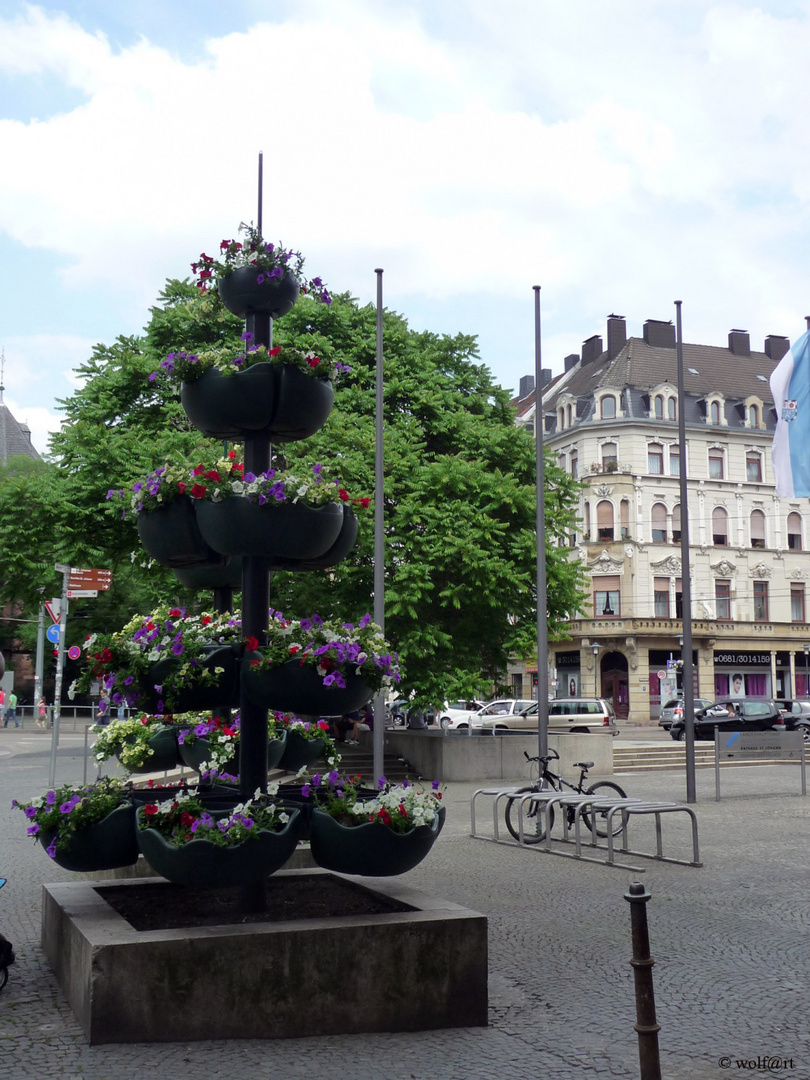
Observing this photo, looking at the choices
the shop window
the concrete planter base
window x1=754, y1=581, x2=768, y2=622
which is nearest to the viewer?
the concrete planter base

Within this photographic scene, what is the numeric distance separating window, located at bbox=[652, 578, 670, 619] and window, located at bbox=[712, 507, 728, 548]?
413cm

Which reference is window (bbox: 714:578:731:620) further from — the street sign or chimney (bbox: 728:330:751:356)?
the street sign

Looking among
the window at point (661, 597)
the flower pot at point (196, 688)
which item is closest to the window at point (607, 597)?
the window at point (661, 597)

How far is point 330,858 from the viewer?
7098mm

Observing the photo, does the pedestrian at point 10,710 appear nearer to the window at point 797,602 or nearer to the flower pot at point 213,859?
the window at point 797,602

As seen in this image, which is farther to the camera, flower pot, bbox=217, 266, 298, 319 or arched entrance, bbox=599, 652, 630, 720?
arched entrance, bbox=599, 652, 630, 720

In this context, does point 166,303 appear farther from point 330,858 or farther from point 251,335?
point 330,858

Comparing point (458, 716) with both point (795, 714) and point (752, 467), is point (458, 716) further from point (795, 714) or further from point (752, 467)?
point (752, 467)

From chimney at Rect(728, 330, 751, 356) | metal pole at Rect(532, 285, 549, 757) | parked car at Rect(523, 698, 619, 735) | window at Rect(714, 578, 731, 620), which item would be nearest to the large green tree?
metal pole at Rect(532, 285, 549, 757)

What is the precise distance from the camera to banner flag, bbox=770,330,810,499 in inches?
505

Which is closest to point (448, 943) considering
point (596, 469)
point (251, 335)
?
point (251, 335)

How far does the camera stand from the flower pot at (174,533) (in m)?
7.82

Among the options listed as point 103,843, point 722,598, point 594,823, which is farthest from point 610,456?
point 103,843

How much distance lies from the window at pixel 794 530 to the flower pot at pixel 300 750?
6134 centimetres
